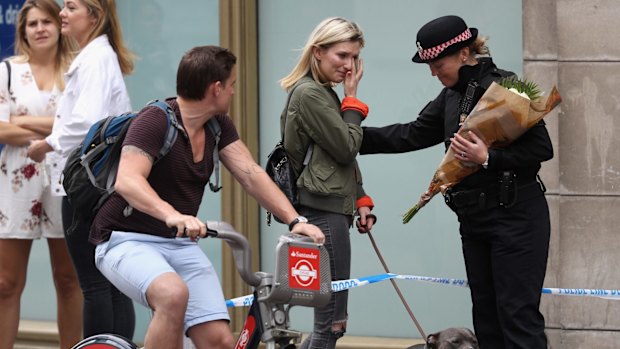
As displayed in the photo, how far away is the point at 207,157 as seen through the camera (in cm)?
568

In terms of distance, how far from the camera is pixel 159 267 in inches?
212

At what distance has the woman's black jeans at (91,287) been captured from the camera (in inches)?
262

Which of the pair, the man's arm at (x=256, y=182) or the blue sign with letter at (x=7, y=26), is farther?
the blue sign with letter at (x=7, y=26)

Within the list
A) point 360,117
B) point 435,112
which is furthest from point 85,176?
point 435,112

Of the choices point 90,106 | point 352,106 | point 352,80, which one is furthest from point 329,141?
point 90,106

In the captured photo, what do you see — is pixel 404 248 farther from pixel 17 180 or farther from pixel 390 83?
pixel 17 180

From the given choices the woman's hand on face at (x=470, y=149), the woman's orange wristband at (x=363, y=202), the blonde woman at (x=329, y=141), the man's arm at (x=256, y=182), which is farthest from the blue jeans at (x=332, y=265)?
the woman's hand on face at (x=470, y=149)

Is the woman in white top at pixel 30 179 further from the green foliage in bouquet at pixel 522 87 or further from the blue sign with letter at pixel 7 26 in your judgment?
the green foliage in bouquet at pixel 522 87

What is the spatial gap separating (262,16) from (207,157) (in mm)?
2972

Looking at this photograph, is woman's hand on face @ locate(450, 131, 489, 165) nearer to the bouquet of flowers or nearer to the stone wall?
the bouquet of flowers

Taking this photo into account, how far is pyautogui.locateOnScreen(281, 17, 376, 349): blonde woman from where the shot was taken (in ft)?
20.5

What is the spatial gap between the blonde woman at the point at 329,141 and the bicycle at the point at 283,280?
1.18 m

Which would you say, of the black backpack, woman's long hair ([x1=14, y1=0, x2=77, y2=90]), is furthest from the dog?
woman's long hair ([x1=14, y1=0, x2=77, y2=90])

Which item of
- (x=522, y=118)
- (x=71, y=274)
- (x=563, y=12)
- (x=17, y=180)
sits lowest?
(x=71, y=274)
